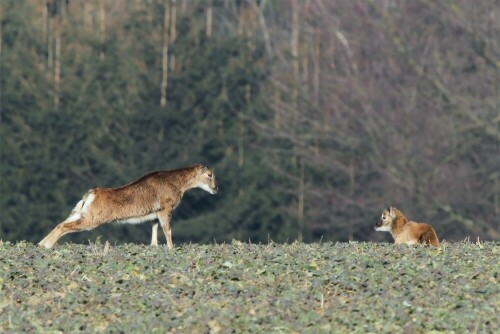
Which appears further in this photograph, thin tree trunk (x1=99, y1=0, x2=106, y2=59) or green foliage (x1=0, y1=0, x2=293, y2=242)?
thin tree trunk (x1=99, y1=0, x2=106, y2=59)

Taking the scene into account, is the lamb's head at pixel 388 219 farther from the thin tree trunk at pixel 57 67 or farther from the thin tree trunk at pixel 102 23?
the thin tree trunk at pixel 102 23

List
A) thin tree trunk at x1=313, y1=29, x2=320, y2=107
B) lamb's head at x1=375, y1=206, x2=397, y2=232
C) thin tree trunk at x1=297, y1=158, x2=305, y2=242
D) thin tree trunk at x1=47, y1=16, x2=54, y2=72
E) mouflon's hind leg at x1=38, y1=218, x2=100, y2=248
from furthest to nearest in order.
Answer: thin tree trunk at x1=47, y1=16, x2=54, y2=72
thin tree trunk at x1=313, y1=29, x2=320, y2=107
thin tree trunk at x1=297, y1=158, x2=305, y2=242
lamb's head at x1=375, y1=206, x2=397, y2=232
mouflon's hind leg at x1=38, y1=218, x2=100, y2=248

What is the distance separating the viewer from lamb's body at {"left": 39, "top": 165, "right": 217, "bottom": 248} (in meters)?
19.5

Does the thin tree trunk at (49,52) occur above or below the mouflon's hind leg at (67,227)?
below

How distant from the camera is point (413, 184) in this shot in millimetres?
49875

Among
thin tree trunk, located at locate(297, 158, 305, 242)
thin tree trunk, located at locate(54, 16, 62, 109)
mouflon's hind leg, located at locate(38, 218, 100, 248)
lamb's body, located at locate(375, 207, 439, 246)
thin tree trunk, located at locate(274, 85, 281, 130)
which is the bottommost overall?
thin tree trunk, located at locate(297, 158, 305, 242)

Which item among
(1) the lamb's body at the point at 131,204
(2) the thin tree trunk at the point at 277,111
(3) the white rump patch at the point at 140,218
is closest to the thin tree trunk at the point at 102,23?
(2) the thin tree trunk at the point at 277,111

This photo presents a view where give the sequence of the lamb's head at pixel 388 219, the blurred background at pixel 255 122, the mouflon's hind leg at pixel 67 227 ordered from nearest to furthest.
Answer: the mouflon's hind leg at pixel 67 227 < the lamb's head at pixel 388 219 < the blurred background at pixel 255 122

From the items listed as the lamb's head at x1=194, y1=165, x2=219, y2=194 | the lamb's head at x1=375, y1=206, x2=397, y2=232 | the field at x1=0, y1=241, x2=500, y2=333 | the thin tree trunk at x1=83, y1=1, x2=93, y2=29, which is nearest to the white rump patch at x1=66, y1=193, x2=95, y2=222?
the lamb's head at x1=194, y1=165, x2=219, y2=194

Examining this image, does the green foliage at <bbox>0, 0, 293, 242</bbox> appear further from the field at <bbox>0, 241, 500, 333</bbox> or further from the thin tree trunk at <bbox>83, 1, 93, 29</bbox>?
the field at <bbox>0, 241, 500, 333</bbox>

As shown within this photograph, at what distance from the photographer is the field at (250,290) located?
11.9 meters

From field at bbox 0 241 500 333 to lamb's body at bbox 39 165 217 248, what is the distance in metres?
3.01

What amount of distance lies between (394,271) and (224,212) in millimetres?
37024

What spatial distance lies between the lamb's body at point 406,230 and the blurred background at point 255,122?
27803 mm
